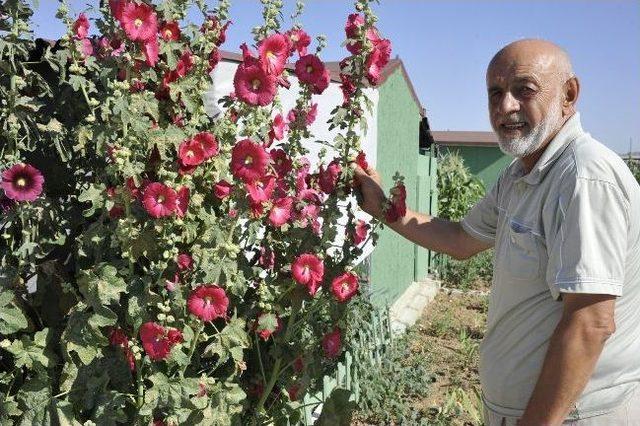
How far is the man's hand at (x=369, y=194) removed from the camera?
7.28 ft

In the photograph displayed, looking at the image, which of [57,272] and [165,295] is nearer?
[165,295]

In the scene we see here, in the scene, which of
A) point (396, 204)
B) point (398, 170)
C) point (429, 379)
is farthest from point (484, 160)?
point (396, 204)

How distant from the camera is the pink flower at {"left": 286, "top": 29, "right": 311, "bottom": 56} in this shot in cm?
198

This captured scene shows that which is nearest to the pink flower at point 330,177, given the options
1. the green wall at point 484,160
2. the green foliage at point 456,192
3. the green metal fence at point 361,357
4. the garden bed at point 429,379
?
the green metal fence at point 361,357

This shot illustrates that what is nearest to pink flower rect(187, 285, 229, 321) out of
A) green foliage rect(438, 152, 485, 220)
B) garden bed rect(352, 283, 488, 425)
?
garden bed rect(352, 283, 488, 425)

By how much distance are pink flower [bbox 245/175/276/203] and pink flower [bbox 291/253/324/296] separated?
0.82 ft

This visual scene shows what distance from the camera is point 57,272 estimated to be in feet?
6.59

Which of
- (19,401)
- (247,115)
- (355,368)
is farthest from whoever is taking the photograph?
(355,368)

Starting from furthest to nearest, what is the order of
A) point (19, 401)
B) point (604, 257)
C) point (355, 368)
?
point (355, 368) < point (19, 401) < point (604, 257)

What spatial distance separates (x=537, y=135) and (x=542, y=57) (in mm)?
227

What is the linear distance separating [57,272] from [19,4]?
773mm

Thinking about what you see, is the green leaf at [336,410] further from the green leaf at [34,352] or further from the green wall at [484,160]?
the green wall at [484,160]

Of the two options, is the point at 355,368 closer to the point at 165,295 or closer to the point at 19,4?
the point at 165,295

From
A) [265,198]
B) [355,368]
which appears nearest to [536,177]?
A: [265,198]
